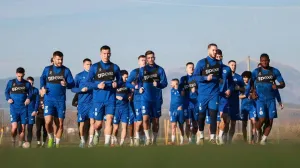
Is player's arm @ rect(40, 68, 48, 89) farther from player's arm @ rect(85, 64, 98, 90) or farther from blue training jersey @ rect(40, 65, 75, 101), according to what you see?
player's arm @ rect(85, 64, 98, 90)

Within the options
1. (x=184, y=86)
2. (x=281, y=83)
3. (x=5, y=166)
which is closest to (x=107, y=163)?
(x=5, y=166)

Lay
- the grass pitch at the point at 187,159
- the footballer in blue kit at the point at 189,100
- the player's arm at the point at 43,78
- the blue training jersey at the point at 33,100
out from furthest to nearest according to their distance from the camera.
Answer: the blue training jersey at the point at 33,100 < the footballer in blue kit at the point at 189,100 < the player's arm at the point at 43,78 < the grass pitch at the point at 187,159

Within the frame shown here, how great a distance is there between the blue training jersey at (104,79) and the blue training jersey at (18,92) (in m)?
6.27

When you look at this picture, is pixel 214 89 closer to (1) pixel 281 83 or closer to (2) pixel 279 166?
(1) pixel 281 83

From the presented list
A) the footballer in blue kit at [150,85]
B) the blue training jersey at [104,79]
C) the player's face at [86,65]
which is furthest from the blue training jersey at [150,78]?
the player's face at [86,65]

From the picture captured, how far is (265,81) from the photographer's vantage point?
23297 mm

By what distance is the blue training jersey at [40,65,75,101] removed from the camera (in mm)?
21641

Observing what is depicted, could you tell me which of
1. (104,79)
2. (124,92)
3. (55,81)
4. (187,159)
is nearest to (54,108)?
(55,81)

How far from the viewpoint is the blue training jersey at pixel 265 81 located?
23.1 metres

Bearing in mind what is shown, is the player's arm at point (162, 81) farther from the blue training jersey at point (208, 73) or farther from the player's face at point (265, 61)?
the player's face at point (265, 61)

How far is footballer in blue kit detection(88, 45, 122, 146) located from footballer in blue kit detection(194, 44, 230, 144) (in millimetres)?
1957

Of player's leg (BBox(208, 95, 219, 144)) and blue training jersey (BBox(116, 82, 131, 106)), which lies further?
blue training jersey (BBox(116, 82, 131, 106))

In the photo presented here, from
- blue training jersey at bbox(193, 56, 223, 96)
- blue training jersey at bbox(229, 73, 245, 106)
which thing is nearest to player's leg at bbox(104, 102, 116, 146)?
blue training jersey at bbox(193, 56, 223, 96)

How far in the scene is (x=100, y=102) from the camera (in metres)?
20.6
